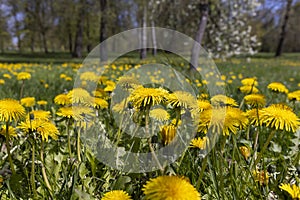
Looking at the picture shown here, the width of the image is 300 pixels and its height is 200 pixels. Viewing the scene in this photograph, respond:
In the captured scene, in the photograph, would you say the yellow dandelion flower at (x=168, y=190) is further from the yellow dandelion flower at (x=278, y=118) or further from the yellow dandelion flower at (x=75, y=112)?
the yellow dandelion flower at (x=75, y=112)

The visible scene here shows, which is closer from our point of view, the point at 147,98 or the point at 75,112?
the point at 147,98

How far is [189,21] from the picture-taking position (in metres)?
12.1

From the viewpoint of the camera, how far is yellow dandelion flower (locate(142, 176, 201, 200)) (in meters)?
0.59

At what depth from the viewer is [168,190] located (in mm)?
598

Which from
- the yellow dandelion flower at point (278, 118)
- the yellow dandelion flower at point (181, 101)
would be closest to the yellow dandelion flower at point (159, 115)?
the yellow dandelion flower at point (181, 101)

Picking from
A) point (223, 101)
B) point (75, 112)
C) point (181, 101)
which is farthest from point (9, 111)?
point (223, 101)

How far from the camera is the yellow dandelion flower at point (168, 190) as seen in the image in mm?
588

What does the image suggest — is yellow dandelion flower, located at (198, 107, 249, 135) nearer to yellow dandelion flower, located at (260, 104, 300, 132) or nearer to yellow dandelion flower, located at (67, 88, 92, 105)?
yellow dandelion flower, located at (260, 104, 300, 132)

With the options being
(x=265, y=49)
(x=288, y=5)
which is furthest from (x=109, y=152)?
(x=265, y=49)

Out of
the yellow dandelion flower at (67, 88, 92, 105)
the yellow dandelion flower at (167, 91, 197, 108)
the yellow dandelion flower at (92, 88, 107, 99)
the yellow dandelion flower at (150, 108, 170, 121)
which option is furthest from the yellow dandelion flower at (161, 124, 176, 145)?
the yellow dandelion flower at (92, 88, 107, 99)

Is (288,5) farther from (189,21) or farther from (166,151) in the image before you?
(166,151)

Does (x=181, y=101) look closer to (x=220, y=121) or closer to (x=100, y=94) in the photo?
(x=220, y=121)

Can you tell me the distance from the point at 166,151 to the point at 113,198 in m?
0.37

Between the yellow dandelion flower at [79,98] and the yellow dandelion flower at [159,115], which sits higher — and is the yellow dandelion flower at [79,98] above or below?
above
